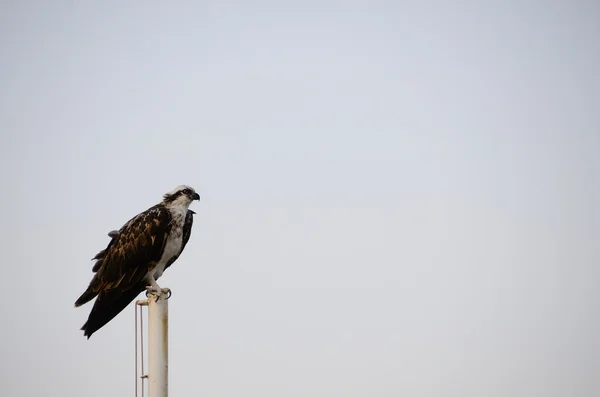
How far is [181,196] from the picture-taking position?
9180mm

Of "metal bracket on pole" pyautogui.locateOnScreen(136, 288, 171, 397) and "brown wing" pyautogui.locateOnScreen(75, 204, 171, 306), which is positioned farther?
"brown wing" pyautogui.locateOnScreen(75, 204, 171, 306)

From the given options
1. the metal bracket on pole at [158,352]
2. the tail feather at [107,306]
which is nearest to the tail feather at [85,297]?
the tail feather at [107,306]

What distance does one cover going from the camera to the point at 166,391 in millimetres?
5988

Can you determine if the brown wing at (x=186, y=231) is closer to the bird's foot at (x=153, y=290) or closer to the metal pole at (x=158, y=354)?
the bird's foot at (x=153, y=290)

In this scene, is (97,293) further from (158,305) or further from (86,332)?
(158,305)

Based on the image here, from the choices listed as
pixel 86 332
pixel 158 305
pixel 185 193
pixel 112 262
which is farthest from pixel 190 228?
pixel 158 305

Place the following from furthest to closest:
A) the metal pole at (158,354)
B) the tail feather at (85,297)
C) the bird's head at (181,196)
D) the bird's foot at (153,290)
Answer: the bird's head at (181,196)
the tail feather at (85,297)
the bird's foot at (153,290)
the metal pole at (158,354)

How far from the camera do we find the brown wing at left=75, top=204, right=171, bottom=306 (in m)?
8.09

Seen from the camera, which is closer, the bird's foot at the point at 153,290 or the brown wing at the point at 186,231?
the bird's foot at the point at 153,290

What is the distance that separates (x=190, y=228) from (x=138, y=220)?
0.84 meters

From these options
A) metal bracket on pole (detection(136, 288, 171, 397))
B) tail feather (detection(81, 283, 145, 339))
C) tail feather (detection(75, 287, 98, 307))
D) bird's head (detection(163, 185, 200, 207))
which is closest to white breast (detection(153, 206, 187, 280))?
bird's head (detection(163, 185, 200, 207))

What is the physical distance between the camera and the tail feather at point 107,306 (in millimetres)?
7547

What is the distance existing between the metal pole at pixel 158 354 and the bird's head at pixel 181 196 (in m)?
3.28

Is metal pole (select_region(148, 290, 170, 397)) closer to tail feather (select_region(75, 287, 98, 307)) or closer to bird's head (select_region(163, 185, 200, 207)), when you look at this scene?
tail feather (select_region(75, 287, 98, 307))
